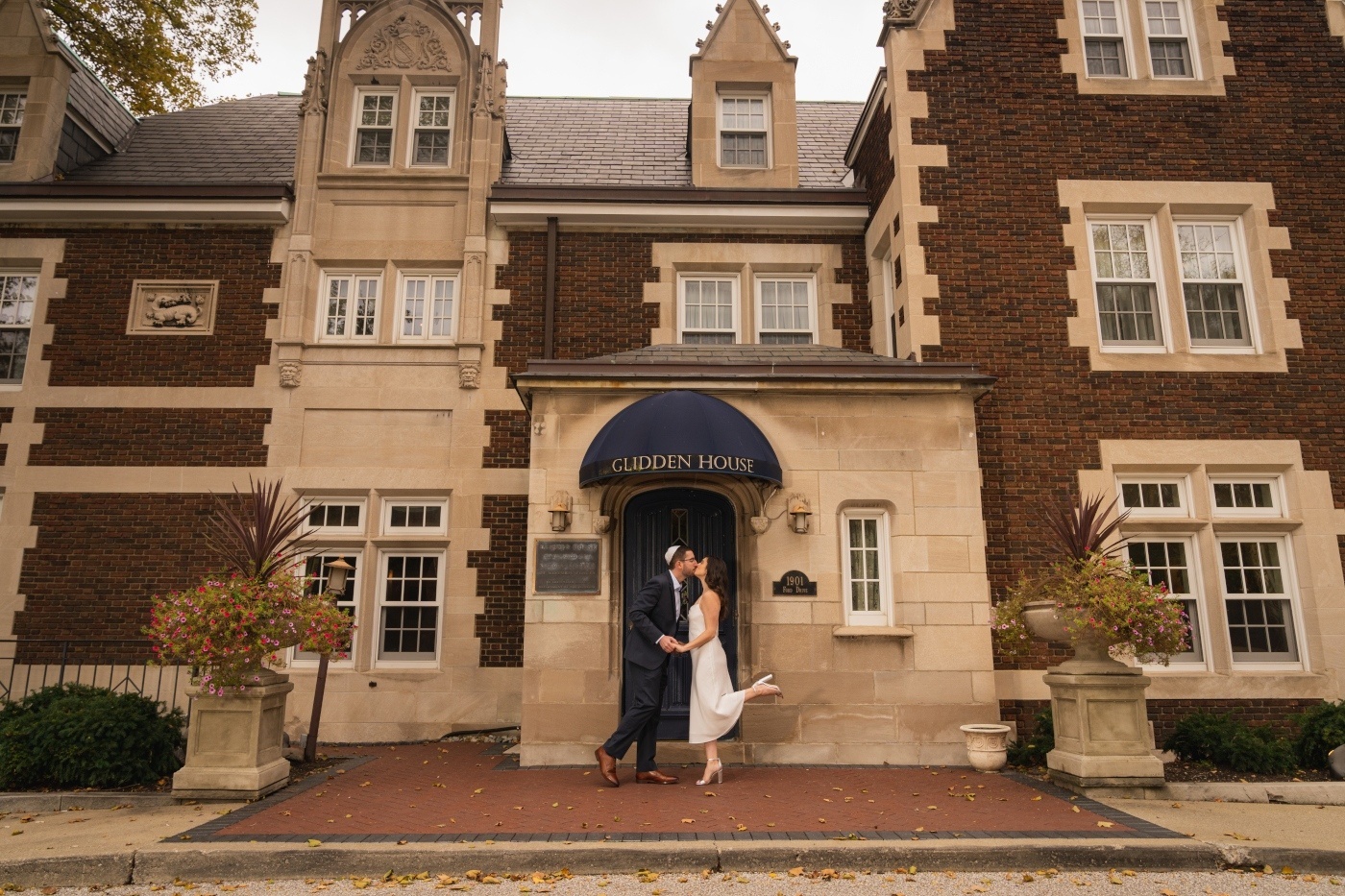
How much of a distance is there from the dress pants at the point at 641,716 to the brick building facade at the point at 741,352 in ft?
4.04

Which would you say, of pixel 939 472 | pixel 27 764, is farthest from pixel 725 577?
pixel 27 764

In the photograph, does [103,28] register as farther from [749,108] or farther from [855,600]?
[855,600]

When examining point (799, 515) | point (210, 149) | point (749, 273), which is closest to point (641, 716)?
point (799, 515)

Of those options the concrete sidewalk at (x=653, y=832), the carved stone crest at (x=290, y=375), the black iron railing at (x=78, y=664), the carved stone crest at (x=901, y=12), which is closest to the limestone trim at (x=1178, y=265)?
the carved stone crest at (x=901, y=12)

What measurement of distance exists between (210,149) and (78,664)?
8939mm

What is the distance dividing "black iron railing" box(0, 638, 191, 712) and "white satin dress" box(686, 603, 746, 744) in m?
7.85

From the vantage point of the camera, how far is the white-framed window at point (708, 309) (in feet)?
44.3

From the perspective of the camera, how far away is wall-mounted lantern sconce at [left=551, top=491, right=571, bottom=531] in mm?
9750

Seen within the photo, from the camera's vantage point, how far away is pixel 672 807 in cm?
730

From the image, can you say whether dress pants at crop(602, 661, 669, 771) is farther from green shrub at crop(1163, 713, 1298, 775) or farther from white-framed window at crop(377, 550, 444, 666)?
green shrub at crop(1163, 713, 1298, 775)

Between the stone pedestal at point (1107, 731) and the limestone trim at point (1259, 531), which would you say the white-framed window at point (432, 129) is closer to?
the limestone trim at point (1259, 531)

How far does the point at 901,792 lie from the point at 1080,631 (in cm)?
241

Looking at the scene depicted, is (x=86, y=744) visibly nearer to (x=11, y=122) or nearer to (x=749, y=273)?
(x=749, y=273)

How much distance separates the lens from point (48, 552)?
1234 cm
